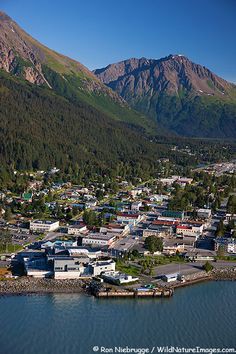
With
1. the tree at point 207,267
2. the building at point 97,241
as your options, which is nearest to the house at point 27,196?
the building at point 97,241

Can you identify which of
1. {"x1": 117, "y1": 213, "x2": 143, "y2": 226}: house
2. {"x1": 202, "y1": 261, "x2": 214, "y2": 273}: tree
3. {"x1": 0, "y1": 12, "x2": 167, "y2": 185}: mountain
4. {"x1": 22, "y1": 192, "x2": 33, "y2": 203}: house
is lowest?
{"x1": 202, "y1": 261, "x2": 214, "y2": 273}: tree

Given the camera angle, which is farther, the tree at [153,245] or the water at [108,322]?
the tree at [153,245]

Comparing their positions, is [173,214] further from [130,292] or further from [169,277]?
[130,292]

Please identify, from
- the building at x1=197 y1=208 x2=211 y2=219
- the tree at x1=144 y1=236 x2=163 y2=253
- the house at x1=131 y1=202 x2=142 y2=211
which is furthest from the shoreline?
the house at x1=131 y1=202 x2=142 y2=211

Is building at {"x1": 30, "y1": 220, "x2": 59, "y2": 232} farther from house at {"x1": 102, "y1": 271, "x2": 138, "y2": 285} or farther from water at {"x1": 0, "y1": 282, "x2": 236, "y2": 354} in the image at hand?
water at {"x1": 0, "y1": 282, "x2": 236, "y2": 354}

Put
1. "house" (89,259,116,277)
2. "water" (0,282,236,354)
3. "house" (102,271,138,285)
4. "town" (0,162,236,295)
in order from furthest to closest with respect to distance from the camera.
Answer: "town" (0,162,236,295), "house" (89,259,116,277), "house" (102,271,138,285), "water" (0,282,236,354)

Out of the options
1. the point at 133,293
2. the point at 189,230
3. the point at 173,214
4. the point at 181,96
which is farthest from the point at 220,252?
the point at 181,96

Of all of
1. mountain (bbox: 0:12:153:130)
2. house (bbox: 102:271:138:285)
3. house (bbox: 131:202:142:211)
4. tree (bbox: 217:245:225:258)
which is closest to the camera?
house (bbox: 102:271:138:285)

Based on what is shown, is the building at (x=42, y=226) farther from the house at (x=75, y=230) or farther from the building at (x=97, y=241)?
the building at (x=97, y=241)
